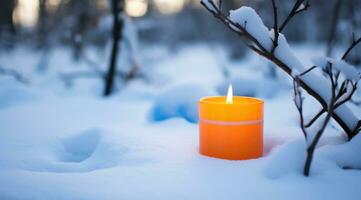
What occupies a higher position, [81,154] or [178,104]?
[178,104]

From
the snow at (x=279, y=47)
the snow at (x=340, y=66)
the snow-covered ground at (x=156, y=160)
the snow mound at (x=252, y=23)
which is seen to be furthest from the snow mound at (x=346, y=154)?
the snow mound at (x=252, y=23)

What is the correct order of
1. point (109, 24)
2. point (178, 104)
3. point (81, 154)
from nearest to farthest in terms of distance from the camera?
point (81, 154) < point (178, 104) < point (109, 24)

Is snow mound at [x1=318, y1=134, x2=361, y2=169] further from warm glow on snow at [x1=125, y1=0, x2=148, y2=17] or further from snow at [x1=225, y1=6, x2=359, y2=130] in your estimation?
warm glow on snow at [x1=125, y1=0, x2=148, y2=17]

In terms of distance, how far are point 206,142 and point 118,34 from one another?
2.39 meters

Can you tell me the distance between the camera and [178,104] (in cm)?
265

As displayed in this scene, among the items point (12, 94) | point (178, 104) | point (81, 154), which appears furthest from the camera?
point (12, 94)

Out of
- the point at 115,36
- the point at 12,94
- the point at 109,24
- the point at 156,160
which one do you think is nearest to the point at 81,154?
the point at 156,160

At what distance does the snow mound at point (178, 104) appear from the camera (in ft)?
8.55

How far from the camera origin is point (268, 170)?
1.47 meters

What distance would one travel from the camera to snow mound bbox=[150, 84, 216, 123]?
261cm

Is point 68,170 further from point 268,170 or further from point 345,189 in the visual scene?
point 345,189

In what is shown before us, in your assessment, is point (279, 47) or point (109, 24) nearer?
point (279, 47)

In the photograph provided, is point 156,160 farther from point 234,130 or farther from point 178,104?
point 178,104

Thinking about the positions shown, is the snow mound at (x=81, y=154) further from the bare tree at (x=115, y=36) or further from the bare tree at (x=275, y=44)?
the bare tree at (x=115, y=36)
